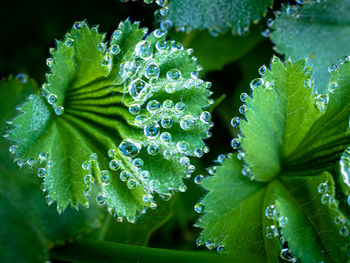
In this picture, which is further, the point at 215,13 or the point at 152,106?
the point at 215,13

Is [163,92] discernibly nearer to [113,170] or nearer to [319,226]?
[113,170]

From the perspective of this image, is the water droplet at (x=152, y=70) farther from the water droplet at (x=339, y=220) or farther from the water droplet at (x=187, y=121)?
the water droplet at (x=339, y=220)

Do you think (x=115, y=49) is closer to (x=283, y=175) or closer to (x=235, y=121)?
(x=235, y=121)

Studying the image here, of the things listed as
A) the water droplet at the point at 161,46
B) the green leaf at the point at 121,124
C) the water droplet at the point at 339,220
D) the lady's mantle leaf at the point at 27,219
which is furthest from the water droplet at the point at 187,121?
the lady's mantle leaf at the point at 27,219

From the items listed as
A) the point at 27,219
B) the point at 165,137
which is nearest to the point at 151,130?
the point at 165,137

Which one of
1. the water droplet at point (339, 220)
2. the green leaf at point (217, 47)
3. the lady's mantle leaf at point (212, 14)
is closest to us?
the water droplet at point (339, 220)

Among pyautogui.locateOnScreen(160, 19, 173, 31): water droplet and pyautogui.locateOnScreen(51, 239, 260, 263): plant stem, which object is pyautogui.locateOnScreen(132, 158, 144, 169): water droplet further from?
pyautogui.locateOnScreen(160, 19, 173, 31): water droplet
